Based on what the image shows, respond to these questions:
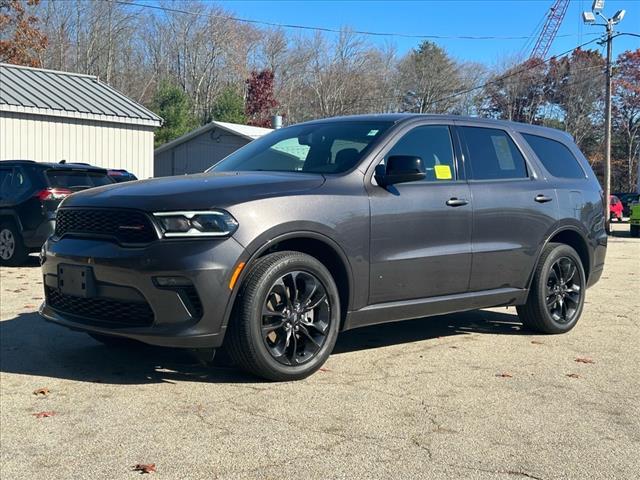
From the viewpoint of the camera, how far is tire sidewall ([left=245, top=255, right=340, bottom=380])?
439 cm

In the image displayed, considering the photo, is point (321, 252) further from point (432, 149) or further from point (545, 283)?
point (545, 283)

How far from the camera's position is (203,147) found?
36500 mm


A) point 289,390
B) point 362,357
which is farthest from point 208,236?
point 362,357

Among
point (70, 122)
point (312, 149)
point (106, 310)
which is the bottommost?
point (106, 310)

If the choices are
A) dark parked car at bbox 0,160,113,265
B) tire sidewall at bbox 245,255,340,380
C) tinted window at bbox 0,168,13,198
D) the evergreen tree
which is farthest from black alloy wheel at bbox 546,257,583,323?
the evergreen tree

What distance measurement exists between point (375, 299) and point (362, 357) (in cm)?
59

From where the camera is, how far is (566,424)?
13.1ft

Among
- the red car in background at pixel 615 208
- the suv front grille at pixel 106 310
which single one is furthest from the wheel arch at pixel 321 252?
the red car in background at pixel 615 208

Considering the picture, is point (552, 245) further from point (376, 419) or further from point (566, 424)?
point (376, 419)

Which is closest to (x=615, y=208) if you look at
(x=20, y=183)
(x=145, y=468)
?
(x=20, y=183)

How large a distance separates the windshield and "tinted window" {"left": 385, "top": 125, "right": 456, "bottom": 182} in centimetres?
20

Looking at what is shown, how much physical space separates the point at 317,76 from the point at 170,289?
55765 mm

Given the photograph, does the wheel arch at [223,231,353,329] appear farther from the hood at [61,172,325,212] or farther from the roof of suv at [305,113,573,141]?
the roof of suv at [305,113,573,141]

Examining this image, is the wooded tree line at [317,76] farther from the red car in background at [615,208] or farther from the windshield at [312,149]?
the windshield at [312,149]
